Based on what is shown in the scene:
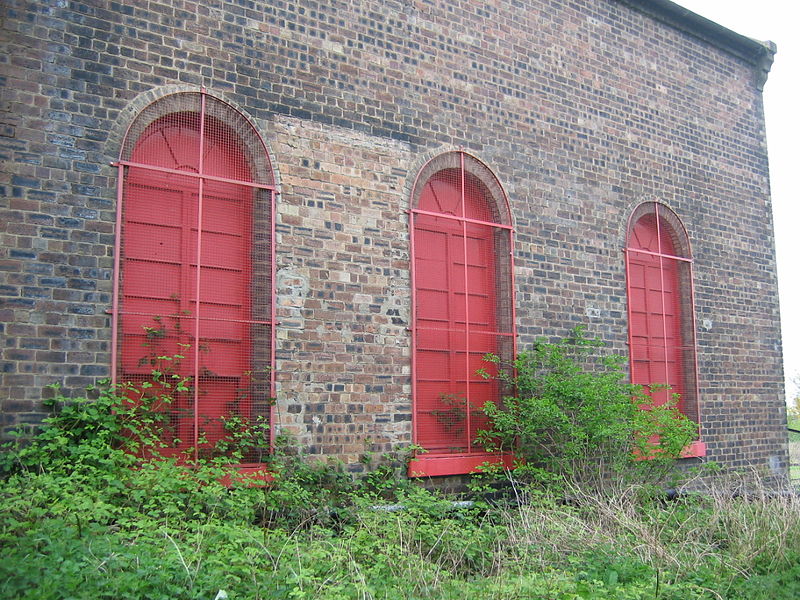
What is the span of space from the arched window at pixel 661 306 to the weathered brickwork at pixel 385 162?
0.26 m

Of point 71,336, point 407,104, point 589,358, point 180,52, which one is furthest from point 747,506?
point 180,52

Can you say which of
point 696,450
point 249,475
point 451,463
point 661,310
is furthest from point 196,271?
point 696,450

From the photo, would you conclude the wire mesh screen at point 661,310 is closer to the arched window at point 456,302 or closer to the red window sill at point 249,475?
the arched window at point 456,302

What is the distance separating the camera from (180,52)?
8.77 m

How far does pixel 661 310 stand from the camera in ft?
43.4

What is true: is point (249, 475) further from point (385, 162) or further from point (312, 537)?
point (385, 162)

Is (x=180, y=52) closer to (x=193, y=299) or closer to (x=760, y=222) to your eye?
(x=193, y=299)

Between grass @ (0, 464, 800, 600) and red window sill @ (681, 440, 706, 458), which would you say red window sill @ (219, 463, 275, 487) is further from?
red window sill @ (681, 440, 706, 458)

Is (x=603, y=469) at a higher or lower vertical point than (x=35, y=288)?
lower

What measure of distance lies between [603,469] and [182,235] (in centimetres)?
573

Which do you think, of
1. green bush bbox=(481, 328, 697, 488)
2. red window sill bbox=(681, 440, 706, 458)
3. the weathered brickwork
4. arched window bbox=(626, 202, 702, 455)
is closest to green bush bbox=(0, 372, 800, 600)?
the weathered brickwork

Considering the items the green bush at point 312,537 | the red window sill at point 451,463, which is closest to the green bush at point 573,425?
the red window sill at point 451,463

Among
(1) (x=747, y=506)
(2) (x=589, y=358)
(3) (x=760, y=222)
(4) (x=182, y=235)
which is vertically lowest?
(1) (x=747, y=506)

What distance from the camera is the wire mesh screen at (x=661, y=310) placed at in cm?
1282
